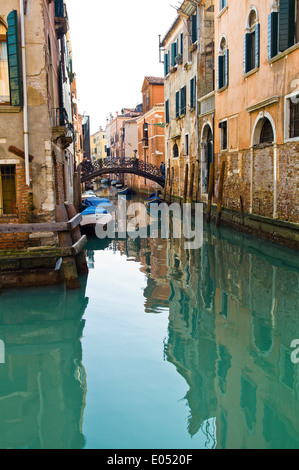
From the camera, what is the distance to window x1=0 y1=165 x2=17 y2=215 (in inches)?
312

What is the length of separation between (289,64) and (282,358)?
727 centimetres

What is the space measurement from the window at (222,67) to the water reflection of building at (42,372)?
1013cm

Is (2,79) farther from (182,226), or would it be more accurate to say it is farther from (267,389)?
(182,226)

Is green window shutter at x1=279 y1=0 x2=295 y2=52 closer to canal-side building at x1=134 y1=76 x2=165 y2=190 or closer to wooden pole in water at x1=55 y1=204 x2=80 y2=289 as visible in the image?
wooden pole in water at x1=55 y1=204 x2=80 y2=289

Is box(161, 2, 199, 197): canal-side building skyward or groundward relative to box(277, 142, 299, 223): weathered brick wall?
skyward

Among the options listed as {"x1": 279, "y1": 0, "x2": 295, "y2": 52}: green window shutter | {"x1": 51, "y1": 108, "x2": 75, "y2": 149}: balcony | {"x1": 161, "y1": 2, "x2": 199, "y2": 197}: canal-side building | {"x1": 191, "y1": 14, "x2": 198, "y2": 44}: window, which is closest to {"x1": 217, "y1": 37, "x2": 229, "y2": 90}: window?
{"x1": 161, "y1": 2, "x2": 199, "y2": 197}: canal-side building

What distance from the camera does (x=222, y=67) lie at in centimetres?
1498

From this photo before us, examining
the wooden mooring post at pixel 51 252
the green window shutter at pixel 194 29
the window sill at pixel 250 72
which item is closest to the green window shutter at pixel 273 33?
the window sill at pixel 250 72

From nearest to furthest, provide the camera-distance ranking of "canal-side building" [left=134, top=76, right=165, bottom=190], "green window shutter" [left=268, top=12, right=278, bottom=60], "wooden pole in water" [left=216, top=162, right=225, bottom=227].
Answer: "green window shutter" [left=268, top=12, right=278, bottom=60] < "wooden pole in water" [left=216, top=162, right=225, bottom=227] < "canal-side building" [left=134, top=76, right=165, bottom=190]

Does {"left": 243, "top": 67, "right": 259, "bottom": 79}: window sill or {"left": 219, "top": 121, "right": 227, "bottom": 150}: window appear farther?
{"left": 219, "top": 121, "right": 227, "bottom": 150}: window

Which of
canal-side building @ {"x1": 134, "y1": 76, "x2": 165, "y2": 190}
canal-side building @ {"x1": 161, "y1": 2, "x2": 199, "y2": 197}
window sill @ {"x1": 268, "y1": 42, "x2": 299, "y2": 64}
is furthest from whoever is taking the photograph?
canal-side building @ {"x1": 134, "y1": 76, "x2": 165, "y2": 190}

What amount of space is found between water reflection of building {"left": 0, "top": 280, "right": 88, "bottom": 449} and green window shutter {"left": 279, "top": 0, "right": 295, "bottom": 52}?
702 centimetres

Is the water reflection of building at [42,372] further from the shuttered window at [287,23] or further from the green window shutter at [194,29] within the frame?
the green window shutter at [194,29]

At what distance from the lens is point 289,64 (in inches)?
387
